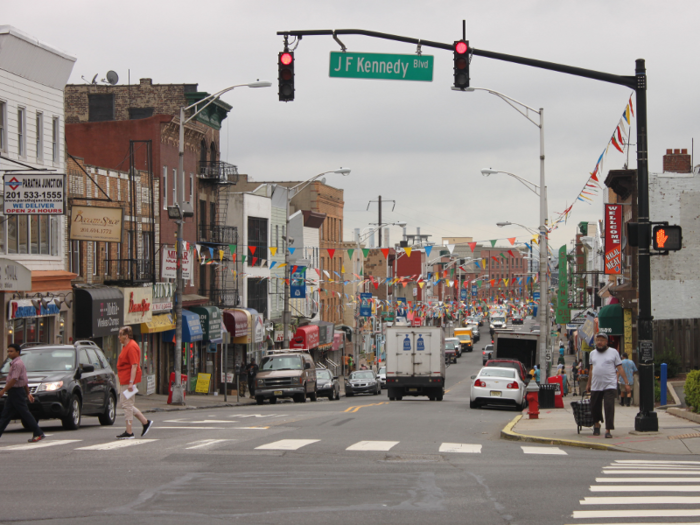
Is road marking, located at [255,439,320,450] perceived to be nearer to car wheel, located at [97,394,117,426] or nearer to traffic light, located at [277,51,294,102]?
car wheel, located at [97,394,117,426]

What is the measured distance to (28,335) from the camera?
29.0 m

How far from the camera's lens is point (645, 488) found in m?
9.95

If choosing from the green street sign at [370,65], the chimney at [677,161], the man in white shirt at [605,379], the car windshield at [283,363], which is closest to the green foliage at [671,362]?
the chimney at [677,161]

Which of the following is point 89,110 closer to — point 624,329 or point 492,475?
point 624,329

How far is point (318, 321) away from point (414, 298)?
180ft

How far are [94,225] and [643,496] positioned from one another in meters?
25.3

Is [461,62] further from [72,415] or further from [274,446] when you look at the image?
[72,415]

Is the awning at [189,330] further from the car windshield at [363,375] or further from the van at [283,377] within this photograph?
the car windshield at [363,375]

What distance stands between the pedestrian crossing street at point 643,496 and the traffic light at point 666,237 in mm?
4821

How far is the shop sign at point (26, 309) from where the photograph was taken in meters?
27.5

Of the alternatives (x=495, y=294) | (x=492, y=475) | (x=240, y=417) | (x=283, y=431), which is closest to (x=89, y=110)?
(x=240, y=417)

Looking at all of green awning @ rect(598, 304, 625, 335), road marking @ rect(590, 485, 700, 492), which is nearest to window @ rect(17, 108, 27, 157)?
green awning @ rect(598, 304, 625, 335)

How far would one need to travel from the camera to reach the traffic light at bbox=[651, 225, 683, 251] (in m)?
15.8

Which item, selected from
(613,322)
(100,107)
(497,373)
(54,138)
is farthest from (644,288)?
(100,107)
